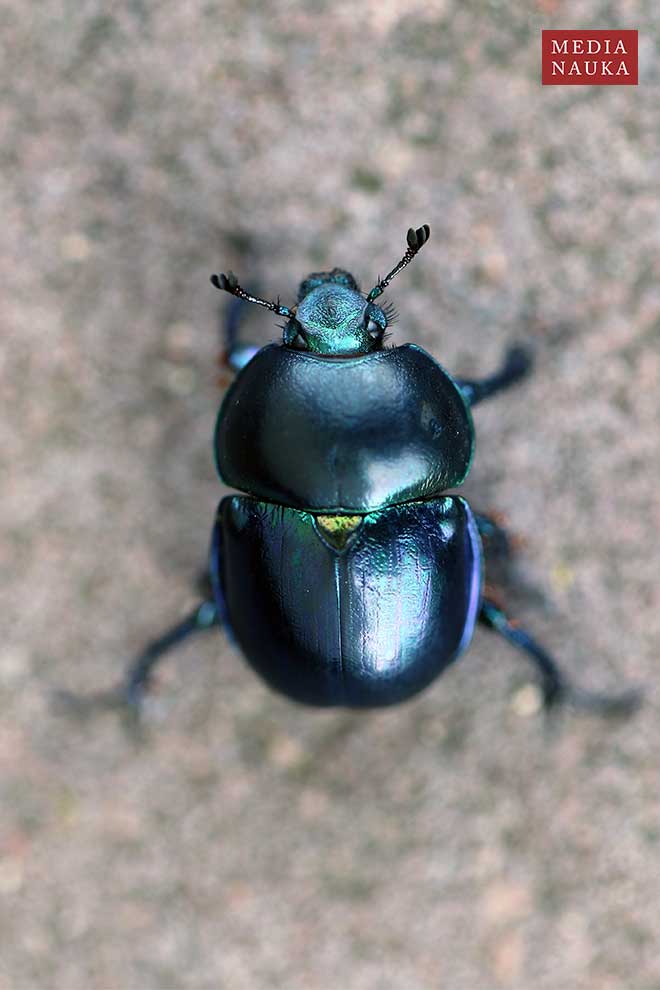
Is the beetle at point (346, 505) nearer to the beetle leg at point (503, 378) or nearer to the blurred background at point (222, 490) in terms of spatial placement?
the beetle leg at point (503, 378)

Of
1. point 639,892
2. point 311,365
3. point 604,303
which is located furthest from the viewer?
point 639,892

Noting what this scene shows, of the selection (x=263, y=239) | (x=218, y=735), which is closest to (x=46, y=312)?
(x=263, y=239)

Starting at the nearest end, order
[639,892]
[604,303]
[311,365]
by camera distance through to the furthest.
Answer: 1. [311,365]
2. [604,303]
3. [639,892]

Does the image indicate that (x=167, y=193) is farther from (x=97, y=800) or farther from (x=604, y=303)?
(x=97, y=800)

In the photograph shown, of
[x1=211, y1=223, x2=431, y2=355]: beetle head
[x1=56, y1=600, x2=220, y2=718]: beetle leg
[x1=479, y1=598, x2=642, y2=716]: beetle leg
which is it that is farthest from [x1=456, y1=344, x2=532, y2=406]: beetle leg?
[x1=56, y1=600, x2=220, y2=718]: beetle leg

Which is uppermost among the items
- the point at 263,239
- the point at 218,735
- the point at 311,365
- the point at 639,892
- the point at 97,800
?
the point at 263,239

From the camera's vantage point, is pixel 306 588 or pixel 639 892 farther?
pixel 639 892

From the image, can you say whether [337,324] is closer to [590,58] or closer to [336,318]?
[336,318]
